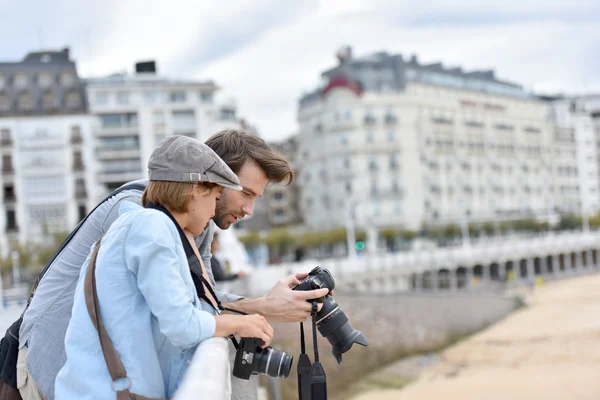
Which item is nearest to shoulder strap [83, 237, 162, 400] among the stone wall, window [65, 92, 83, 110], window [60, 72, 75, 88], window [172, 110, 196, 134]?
the stone wall

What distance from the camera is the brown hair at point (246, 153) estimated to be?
326 cm

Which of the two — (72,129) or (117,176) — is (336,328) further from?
(72,129)

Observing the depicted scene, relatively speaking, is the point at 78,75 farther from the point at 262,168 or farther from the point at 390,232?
the point at 262,168

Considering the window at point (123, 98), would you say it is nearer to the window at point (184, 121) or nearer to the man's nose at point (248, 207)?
the window at point (184, 121)

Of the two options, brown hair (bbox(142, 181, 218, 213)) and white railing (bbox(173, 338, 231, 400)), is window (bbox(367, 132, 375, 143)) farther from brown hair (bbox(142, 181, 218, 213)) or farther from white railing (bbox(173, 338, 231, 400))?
white railing (bbox(173, 338, 231, 400))

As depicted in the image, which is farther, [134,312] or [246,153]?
[246,153]

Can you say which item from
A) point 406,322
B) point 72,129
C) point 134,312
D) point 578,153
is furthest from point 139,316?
point 578,153

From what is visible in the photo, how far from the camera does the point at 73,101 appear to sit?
2274 inches

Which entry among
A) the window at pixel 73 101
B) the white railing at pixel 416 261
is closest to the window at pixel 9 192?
the window at pixel 73 101

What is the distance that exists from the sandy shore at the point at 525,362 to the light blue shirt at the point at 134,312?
67.2ft

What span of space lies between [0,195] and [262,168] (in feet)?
183

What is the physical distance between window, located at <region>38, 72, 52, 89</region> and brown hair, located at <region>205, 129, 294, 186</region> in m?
58.9

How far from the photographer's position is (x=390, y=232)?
2525 inches

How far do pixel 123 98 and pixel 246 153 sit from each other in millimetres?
57236
